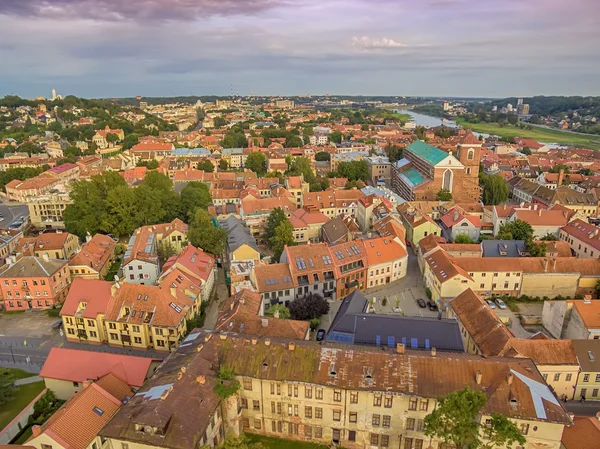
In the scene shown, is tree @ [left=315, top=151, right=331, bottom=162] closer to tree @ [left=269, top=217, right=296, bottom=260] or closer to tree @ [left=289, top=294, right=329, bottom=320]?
tree @ [left=269, top=217, right=296, bottom=260]

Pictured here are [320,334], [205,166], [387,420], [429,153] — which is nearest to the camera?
[387,420]

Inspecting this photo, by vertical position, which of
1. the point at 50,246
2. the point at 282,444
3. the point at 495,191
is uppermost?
the point at 495,191

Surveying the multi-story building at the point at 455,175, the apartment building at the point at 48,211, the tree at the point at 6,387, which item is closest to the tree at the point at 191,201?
the apartment building at the point at 48,211

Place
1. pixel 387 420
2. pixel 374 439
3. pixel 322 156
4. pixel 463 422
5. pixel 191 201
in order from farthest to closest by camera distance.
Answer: pixel 322 156, pixel 191 201, pixel 374 439, pixel 387 420, pixel 463 422

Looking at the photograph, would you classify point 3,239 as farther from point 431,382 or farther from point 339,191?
point 431,382

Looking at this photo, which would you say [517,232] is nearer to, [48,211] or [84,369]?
[84,369]

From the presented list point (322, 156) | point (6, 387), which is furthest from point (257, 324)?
point (322, 156)

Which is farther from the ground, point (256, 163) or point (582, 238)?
point (256, 163)
